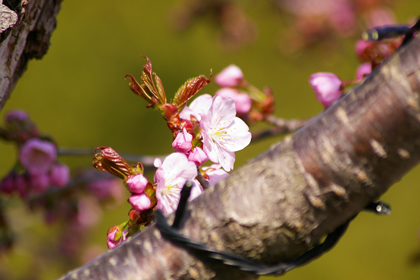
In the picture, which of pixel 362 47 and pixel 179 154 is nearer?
pixel 179 154

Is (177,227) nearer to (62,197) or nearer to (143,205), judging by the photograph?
(143,205)

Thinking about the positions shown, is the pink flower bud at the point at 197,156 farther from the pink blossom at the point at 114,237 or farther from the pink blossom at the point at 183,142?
the pink blossom at the point at 114,237

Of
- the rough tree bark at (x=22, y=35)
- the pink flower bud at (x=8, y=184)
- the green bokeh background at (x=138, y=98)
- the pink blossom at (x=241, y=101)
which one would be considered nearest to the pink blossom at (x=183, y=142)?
the rough tree bark at (x=22, y=35)

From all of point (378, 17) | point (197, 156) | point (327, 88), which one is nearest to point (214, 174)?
point (197, 156)

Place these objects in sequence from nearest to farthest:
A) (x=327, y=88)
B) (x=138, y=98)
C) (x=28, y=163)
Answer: (x=327, y=88)
(x=28, y=163)
(x=138, y=98)

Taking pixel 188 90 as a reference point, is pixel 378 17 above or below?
above

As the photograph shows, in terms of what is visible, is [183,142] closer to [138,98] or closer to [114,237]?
[114,237]
